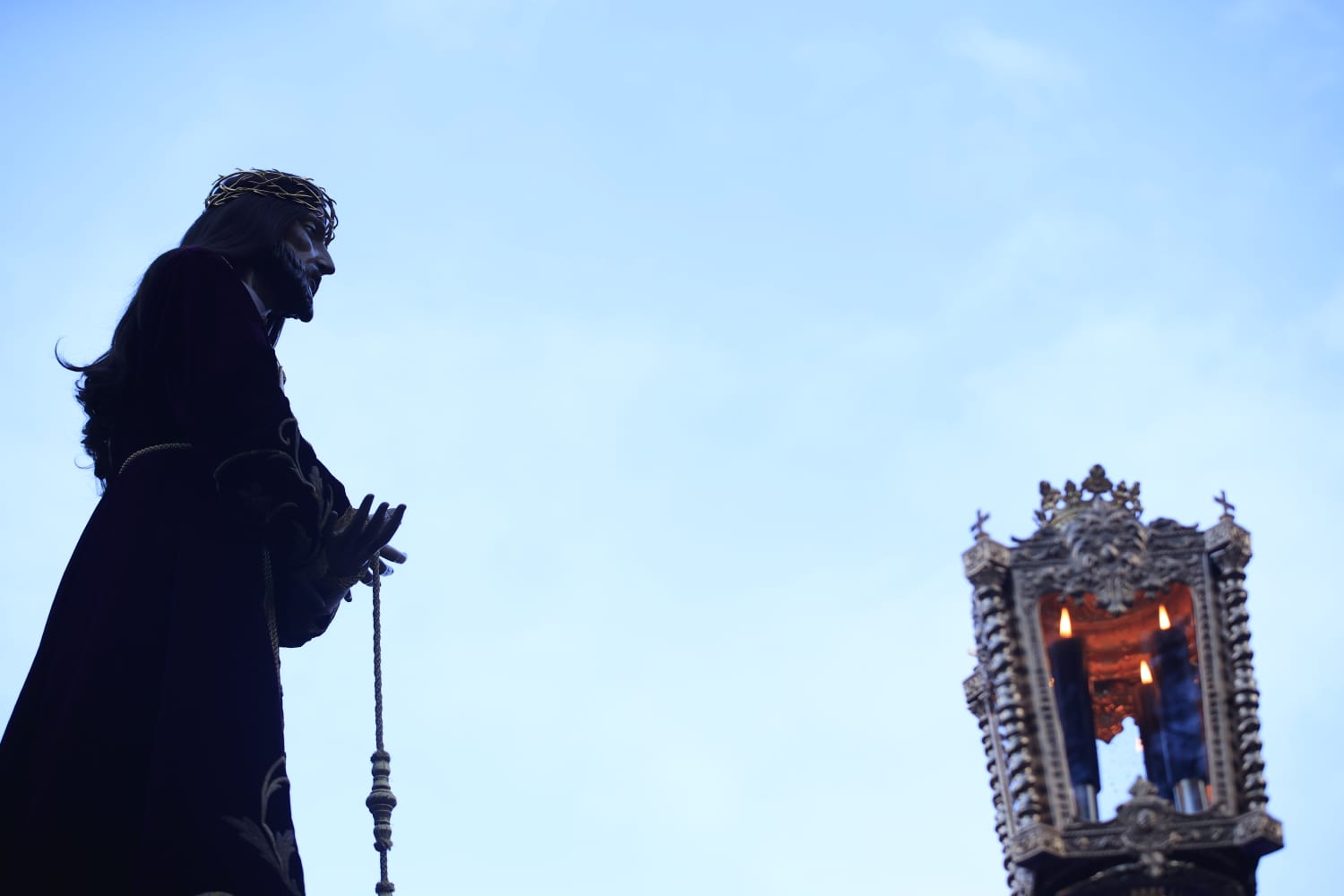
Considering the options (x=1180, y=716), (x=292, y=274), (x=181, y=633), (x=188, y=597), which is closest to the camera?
(x=181, y=633)

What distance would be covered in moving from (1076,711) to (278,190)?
160 inches

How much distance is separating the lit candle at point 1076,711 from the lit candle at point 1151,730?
9.3 inches

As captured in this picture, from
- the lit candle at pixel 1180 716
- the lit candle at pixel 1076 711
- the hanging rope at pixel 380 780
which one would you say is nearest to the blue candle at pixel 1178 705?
the lit candle at pixel 1180 716

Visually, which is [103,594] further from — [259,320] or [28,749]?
[259,320]

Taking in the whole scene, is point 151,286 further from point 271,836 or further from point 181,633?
point 271,836

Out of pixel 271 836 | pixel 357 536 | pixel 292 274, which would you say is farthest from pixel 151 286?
pixel 271 836

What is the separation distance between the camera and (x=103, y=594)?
7.29 m

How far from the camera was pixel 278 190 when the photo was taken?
8672 millimetres

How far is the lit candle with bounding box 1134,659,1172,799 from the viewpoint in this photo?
8.20m

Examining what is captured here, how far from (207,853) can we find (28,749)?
92 centimetres


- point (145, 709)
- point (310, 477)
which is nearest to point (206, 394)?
point (310, 477)

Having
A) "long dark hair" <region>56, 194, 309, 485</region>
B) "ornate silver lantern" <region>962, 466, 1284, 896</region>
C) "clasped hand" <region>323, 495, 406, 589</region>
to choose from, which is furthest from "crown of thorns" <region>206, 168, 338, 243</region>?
"ornate silver lantern" <region>962, 466, 1284, 896</region>

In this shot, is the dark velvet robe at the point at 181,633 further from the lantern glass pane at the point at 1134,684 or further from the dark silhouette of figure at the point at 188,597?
the lantern glass pane at the point at 1134,684

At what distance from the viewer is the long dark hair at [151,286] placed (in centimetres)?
793
